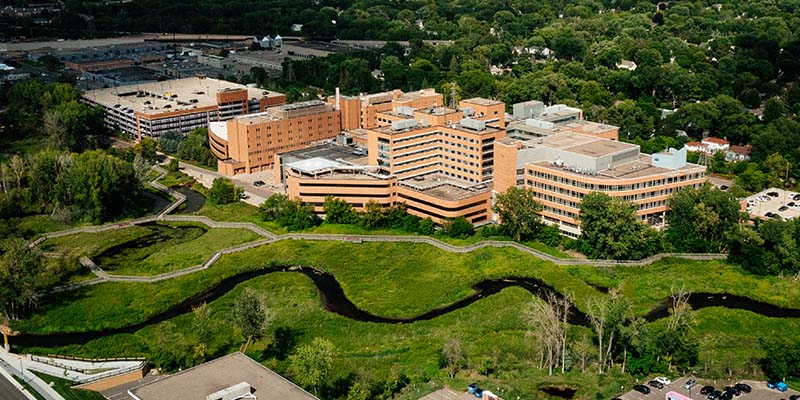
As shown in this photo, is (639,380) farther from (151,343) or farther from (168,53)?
(168,53)

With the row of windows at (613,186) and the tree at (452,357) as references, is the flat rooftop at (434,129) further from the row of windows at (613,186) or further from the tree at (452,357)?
the tree at (452,357)

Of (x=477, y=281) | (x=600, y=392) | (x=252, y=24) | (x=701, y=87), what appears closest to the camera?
(x=600, y=392)

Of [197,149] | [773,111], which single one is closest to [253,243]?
[197,149]

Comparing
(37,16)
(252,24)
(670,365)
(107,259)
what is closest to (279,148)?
(107,259)

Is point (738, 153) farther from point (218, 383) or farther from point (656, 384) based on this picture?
point (218, 383)

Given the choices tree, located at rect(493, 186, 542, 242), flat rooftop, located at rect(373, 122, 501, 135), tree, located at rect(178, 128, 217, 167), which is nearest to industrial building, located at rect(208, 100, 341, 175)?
tree, located at rect(178, 128, 217, 167)

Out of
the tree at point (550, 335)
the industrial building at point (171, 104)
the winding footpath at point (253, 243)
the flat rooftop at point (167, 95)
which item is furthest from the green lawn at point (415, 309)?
the flat rooftop at point (167, 95)

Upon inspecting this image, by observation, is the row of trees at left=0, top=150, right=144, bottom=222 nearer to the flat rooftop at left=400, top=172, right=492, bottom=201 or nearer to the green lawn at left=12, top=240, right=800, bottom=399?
the green lawn at left=12, top=240, right=800, bottom=399
